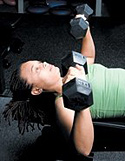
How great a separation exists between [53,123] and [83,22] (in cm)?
46

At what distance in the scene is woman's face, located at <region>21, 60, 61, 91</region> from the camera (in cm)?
136

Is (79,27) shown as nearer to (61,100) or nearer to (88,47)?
(88,47)

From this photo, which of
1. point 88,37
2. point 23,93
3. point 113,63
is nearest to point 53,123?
point 23,93

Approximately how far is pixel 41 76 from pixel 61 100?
0.12 m

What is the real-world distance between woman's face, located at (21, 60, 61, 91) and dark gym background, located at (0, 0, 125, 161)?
23.1 inches

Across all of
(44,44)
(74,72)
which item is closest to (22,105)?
(74,72)

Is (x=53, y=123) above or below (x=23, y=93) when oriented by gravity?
below

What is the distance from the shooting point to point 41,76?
136 centimetres

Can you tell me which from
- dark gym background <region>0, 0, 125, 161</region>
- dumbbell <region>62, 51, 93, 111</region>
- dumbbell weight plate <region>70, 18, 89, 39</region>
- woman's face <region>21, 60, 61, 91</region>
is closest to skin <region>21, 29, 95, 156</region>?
woman's face <region>21, 60, 61, 91</region>

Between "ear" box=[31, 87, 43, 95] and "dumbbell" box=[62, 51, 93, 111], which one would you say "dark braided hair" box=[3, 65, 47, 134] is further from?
"dumbbell" box=[62, 51, 93, 111]

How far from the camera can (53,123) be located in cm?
143

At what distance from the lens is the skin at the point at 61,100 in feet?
4.11

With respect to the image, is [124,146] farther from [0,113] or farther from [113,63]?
[113,63]

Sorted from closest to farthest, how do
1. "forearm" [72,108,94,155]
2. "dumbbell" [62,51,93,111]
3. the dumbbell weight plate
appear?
"dumbbell" [62,51,93,111]
"forearm" [72,108,94,155]
the dumbbell weight plate
